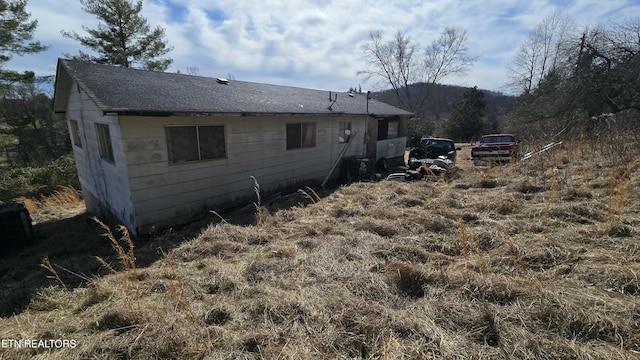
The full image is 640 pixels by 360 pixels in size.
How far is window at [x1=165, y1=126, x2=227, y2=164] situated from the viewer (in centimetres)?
621

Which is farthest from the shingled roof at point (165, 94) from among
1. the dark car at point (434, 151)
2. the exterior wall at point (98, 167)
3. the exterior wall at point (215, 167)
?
the dark car at point (434, 151)

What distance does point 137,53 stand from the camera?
17922 millimetres

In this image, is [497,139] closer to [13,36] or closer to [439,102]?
[13,36]

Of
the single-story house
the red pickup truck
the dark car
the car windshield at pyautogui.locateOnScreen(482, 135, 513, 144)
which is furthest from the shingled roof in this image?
the car windshield at pyautogui.locateOnScreen(482, 135, 513, 144)

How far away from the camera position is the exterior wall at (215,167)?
5.79m

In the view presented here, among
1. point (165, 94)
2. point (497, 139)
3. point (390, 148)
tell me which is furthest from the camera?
point (390, 148)

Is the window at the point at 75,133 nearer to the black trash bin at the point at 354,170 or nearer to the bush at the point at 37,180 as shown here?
the bush at the point at 37,180

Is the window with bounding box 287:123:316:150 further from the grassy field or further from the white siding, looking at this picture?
the white siding

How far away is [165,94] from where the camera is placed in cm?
654

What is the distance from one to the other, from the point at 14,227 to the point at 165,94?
14.8 ft

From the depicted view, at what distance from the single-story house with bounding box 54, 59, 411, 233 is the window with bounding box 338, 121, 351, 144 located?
2.30 feet

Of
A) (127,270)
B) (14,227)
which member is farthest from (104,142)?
(127,270)

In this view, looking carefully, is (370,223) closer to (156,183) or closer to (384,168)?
(156,183)

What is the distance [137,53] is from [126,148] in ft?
54.6
